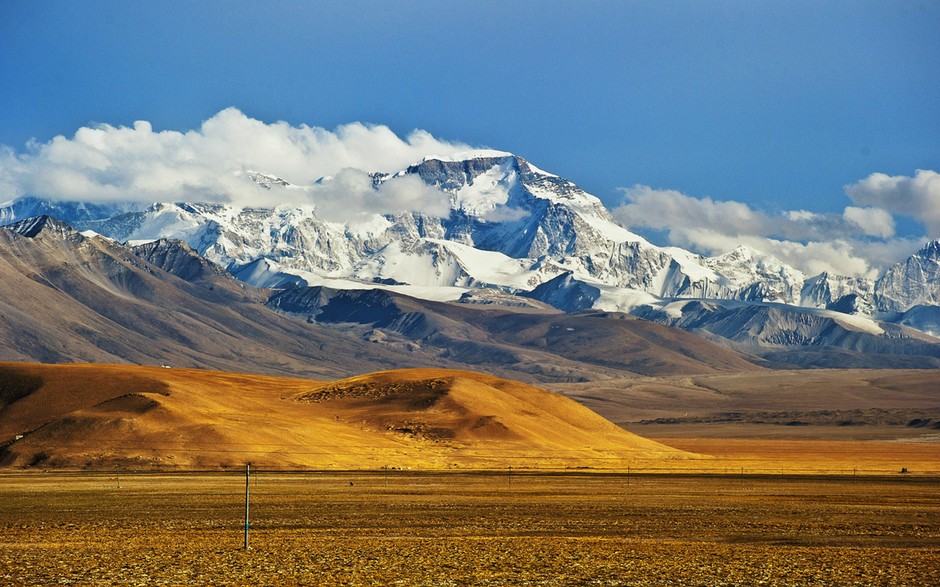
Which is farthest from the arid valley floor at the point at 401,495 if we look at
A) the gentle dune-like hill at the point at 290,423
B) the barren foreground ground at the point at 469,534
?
the gentle dune-like hill at the point at 290,423

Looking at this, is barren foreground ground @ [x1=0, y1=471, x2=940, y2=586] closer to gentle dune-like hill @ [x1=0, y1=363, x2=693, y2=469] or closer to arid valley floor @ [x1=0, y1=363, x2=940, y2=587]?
arid valley floor @ [x1=0, y1=363, x2=940, y2=587]

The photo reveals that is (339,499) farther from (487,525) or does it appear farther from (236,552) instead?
(236,552)

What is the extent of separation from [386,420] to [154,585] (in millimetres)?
112745

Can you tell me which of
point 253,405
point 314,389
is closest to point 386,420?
point 253,405

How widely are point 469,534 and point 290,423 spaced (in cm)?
8768

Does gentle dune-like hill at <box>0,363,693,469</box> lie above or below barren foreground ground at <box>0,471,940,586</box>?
above

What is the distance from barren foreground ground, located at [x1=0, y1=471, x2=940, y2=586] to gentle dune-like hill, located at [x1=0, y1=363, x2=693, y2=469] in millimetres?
30768

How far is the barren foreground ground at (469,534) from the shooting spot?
33938 mm

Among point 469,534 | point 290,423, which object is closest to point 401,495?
point 469,534

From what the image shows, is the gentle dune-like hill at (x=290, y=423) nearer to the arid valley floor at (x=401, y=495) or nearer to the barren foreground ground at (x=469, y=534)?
the arid valley floor at (x=401, y=495)

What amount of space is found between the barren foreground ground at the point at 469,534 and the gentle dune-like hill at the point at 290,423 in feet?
101

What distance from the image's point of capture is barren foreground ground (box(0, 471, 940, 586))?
111 ft

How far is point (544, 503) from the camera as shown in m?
63.4

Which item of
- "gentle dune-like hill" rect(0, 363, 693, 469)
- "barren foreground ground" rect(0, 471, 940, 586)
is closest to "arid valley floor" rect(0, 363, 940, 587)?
"barren foreground ground" rect(0, 471, 940, 586)
